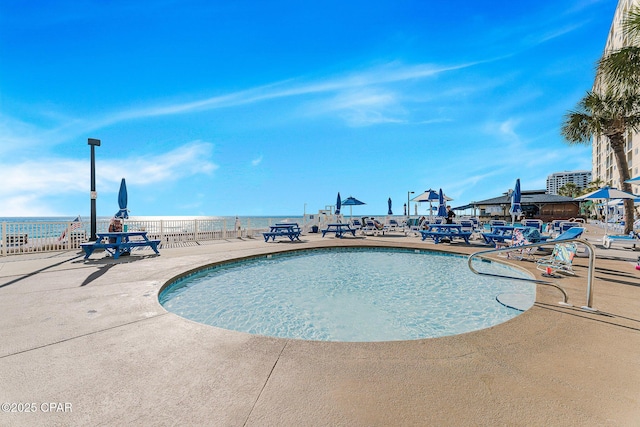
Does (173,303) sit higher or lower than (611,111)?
lower

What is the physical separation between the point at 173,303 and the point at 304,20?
37.7ft

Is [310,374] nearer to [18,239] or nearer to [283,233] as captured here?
[283,233]

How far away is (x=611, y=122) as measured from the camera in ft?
40.0

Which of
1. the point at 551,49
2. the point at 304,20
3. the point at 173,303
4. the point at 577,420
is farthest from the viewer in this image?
the point at 551,49

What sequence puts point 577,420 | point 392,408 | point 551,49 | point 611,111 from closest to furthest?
point 577,420 < point 392,408 < point 611,111 < point 551,49

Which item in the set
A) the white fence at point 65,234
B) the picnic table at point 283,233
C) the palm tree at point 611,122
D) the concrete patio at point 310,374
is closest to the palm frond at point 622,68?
the palm tree at point 611,122

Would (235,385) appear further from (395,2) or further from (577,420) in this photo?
(395,2)

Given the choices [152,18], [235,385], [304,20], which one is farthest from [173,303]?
[304,20]

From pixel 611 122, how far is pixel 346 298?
52.1 ft

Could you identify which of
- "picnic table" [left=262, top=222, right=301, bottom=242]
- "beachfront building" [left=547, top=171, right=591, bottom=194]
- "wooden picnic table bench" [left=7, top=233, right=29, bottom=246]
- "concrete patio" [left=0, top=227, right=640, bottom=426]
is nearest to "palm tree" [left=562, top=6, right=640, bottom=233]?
"concrete patio" [left=0, top=227, right=640, bottom=426]

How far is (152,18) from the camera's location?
29.5 feet

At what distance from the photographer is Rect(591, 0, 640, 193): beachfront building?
2802 cm

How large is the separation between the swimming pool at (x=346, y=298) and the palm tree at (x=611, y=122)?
10576mm

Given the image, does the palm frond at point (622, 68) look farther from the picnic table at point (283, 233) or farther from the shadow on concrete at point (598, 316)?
the picnic table at point (283, 233)
